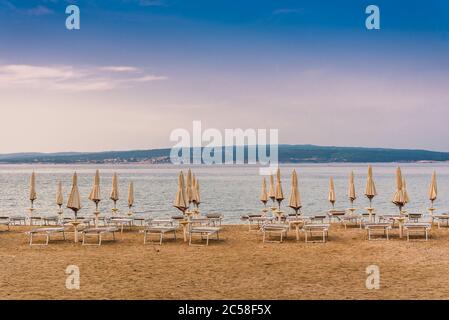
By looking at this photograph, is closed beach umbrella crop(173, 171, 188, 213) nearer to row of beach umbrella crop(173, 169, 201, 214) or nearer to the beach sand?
row of beach umbrella crop(173, 169, 201, 214)

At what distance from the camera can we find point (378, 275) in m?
10.4

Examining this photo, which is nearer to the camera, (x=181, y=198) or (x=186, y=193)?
(x=181, y=198)

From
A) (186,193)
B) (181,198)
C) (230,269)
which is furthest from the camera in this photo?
(186,193)

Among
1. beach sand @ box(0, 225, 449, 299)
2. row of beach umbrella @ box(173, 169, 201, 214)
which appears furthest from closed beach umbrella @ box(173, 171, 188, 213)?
beach sand @ box(0, 225, 449, 299)

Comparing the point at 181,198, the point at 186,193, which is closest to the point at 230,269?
the point at 181,198

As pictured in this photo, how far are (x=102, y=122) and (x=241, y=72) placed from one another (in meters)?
32.1

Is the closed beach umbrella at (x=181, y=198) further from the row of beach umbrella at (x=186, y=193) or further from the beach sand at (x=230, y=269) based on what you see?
the beach sand at (x=230, y=269)

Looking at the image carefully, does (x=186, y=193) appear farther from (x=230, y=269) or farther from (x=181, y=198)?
(x=230, y=269)

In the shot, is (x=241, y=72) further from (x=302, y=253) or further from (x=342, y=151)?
(x=342, y=151)

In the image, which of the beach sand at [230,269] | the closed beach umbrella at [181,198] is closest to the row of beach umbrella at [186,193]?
the closed beach umbrella at [181,198]

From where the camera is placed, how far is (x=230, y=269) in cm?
1146

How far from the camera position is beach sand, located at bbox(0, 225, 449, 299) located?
9.22 m

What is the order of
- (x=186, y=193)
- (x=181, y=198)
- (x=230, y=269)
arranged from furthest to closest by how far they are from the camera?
(x=186, y=193) < (x=181, y=198) < (x=230, y=269)

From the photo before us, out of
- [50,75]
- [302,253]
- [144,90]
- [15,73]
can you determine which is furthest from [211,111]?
[302,253]
